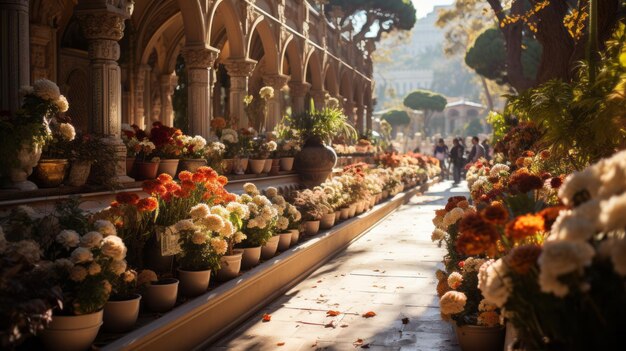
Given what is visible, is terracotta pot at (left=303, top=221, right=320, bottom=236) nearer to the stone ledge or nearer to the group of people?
the stone ledge

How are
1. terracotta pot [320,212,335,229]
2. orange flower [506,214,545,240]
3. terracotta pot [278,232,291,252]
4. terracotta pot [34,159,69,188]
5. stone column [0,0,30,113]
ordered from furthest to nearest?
terracotta pot [320,212,335,229]
terracotta pot [278,232,291,252]
stone column [0,0,30,113]
terracotta pot [34,159,69,188]
orange flower [506,214,545,240]

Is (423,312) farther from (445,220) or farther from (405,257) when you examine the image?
(405,257)

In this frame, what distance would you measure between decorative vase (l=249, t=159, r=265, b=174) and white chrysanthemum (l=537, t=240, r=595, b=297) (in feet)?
28.3

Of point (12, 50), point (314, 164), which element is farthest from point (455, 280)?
point (314, 164)

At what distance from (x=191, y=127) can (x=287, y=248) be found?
4.08 m

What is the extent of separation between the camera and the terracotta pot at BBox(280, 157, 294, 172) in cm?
1177

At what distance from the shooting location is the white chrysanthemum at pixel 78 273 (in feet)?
12.9

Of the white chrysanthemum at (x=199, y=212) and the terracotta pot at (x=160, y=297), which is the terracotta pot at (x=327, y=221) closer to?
the white chrysanthemum at (x=199, y=212)

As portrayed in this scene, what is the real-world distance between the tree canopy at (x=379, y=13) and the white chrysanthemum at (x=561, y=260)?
33.3 meters

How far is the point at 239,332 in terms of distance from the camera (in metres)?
5.67

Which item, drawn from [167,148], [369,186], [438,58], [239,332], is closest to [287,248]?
[167,148]

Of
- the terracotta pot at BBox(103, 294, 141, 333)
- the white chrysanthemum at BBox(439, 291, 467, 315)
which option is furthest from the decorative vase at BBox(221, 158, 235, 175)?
the white chrysanthemum at BBox(439, 291, 467, 315)

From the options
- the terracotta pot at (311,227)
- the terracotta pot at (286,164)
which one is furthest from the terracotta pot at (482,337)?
the terracotta pot at (286,164)

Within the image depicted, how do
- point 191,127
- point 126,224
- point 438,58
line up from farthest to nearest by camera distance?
point 438,58, point 191,127, point 126,224
